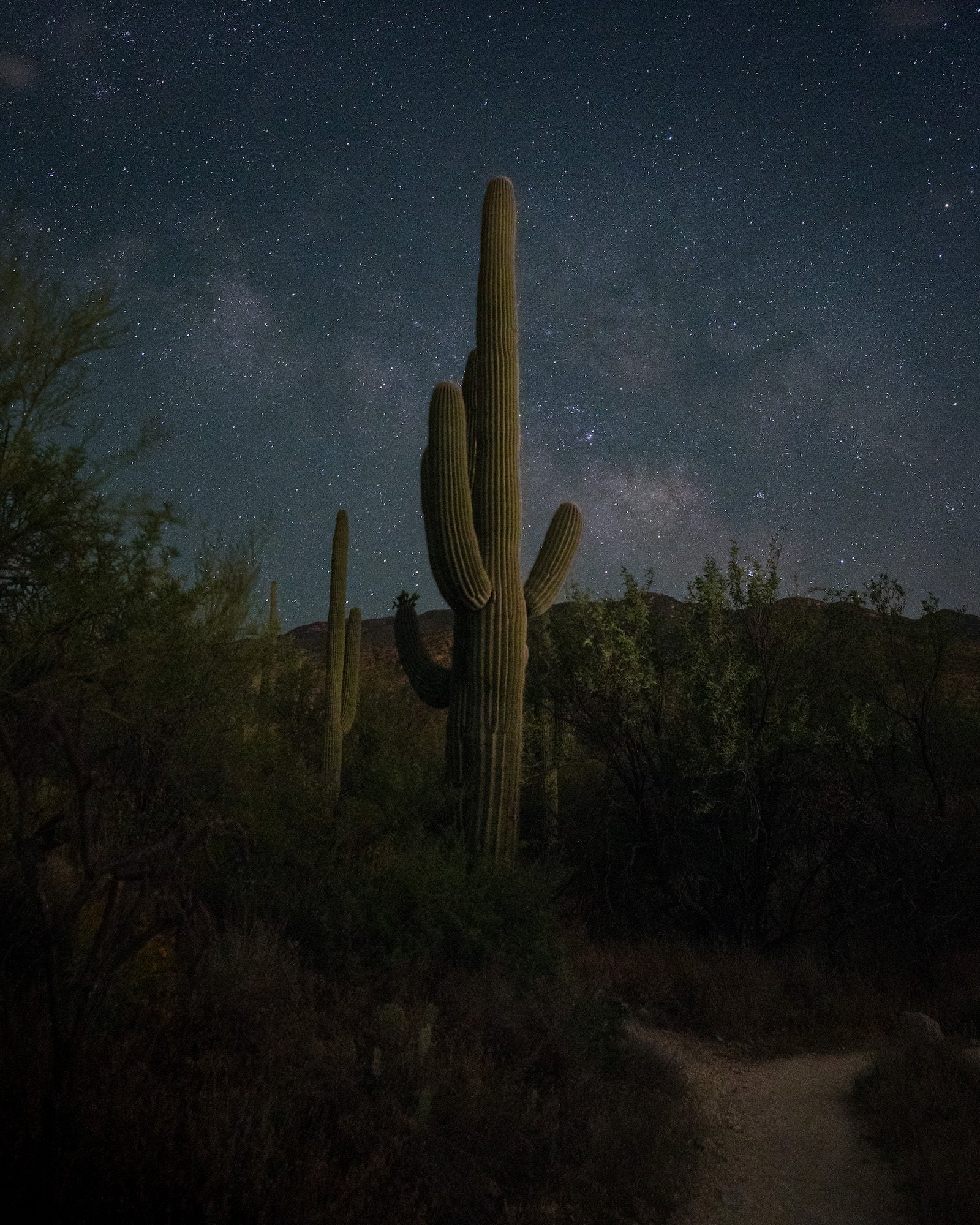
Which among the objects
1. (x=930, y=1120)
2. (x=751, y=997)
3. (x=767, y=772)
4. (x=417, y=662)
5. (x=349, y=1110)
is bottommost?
(x=751, y=997)

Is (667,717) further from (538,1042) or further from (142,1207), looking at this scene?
(142,1207)

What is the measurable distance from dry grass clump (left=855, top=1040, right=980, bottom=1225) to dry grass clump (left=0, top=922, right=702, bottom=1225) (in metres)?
1.26

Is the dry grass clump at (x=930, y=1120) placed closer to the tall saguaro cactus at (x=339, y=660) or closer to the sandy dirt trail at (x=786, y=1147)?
the sandy dirt trail at (x=786, y=1147)

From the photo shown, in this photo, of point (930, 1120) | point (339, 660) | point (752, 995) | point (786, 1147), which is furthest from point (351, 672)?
point (930, 1120)

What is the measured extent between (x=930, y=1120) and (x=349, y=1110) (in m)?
3.85

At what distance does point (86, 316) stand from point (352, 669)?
32.4ft

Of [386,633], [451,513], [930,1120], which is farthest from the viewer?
[386,633]

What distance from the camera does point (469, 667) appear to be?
Result: 9.63m

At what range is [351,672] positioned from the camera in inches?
663

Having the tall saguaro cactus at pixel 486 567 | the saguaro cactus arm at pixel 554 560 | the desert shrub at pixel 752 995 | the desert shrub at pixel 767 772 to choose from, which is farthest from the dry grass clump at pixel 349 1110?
the saguaro cactus arm at pixel 554 560

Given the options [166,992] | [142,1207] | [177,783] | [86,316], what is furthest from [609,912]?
[86,316]

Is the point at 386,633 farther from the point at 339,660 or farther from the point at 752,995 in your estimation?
the point at 752,995

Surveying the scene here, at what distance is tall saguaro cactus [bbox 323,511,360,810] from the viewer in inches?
596

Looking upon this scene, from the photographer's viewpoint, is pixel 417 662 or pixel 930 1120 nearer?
pixel 930 1120
